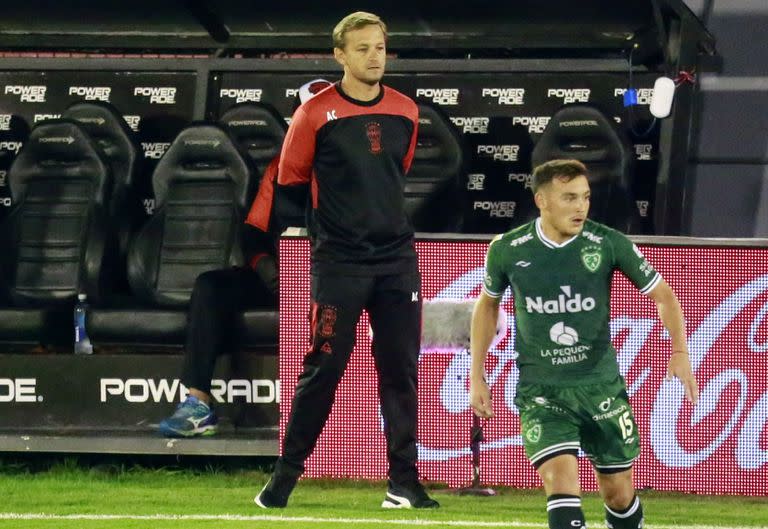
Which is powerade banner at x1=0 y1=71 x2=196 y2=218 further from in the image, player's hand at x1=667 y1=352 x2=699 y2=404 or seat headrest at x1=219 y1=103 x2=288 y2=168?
player's hand at x1=667 y1=352 x2=699 y2=404

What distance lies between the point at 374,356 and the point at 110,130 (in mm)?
3878

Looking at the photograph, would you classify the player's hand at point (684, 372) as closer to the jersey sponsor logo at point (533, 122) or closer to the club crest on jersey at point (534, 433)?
the club crest on jersey at point (534, 433)

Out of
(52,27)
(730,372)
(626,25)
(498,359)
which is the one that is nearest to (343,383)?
(498,359)

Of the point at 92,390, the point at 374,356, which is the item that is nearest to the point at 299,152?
the point at 374,356

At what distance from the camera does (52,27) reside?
1309cm

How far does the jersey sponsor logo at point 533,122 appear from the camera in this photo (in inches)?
480

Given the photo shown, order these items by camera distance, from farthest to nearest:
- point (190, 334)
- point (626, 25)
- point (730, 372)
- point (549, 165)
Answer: point (626, 25)
point (190, 334)
point (730, 372)
point (549, 165)

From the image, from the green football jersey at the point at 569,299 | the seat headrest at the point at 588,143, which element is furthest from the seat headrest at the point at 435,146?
the green football jersey at the point at 569,299

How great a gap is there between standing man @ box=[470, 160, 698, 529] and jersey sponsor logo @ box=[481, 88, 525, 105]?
4681 mm

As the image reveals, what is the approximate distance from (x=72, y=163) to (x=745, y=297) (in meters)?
4.19

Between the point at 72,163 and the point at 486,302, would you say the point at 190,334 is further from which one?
the point at 486,302

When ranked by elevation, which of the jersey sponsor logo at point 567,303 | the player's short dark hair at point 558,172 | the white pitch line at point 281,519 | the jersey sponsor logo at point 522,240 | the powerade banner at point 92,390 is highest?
the player's short dark hair at point 558,172

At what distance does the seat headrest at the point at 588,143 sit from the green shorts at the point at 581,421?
3.64 m

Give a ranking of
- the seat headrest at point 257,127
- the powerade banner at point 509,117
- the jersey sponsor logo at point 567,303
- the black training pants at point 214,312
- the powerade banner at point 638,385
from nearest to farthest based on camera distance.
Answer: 1. the jersey sponsor logo at point 567,303
2. the powerade banner at point 638,385
3. the black training pants at point 214,312
4. the powerade banner at point 509,117
5. the seat headrest at point 257,127
